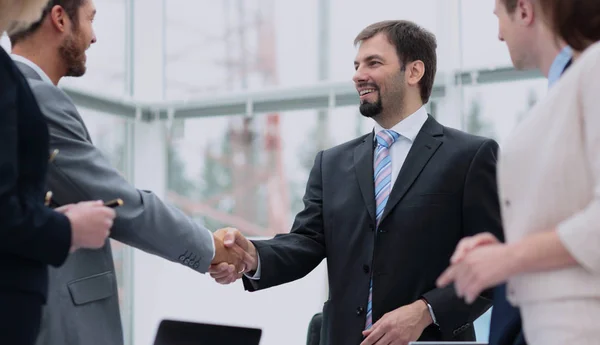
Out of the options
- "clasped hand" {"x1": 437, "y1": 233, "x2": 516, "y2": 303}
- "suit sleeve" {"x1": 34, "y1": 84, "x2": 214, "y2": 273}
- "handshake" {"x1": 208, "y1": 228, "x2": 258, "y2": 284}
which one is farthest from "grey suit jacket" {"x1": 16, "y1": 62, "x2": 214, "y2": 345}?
"clasped hand" {"x1": 437, "y1": 233, "x2": 516, "y2": 303}

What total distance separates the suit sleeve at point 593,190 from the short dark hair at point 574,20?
7cm

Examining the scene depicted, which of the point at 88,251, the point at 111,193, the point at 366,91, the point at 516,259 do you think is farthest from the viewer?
the point at 366,91

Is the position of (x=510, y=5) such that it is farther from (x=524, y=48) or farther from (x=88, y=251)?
(x=88, y=251)

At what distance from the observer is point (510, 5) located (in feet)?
5.33

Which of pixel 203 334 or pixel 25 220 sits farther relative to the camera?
pixel 203 334

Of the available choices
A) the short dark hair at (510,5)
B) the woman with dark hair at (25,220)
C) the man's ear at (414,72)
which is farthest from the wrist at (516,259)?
the man's ear at (414,72)

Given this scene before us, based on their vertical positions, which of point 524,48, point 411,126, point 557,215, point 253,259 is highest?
point 524,48

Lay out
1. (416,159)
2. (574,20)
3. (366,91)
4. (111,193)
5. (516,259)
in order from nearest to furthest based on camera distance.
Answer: (516,259), (574,20), (111,193), (416,159), (366,91)

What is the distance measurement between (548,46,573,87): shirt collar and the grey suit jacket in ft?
4.29

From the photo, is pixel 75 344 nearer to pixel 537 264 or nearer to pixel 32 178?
pixel 32 178

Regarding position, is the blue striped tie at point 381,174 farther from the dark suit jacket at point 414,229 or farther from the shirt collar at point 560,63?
the shirt collar at point 560,63

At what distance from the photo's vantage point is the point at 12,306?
1521mm

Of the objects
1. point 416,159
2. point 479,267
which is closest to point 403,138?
point 416,159

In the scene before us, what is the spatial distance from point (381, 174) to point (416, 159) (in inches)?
5.4
